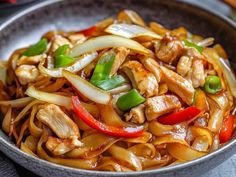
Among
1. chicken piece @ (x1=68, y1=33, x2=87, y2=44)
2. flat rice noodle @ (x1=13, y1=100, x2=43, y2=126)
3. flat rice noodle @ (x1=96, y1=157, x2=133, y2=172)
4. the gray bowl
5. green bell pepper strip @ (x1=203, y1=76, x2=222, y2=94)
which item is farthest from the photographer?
the gray bowl

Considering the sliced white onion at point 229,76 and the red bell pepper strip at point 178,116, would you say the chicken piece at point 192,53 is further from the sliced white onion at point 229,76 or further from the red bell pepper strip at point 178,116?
the red bell pepper strip at point 178,116

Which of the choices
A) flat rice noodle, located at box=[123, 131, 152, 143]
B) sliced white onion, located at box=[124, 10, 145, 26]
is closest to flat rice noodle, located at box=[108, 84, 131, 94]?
flat rice noodle, located at box=[123, 131, 152, 143]

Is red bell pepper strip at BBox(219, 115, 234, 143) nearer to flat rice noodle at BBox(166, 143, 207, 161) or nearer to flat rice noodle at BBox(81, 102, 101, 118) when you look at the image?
flat rice noodle at BBox(166, 143, 207, 161)

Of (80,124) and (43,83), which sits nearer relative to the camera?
(80,124)

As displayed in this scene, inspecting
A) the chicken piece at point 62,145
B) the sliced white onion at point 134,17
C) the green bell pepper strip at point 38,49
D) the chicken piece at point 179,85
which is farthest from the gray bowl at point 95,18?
the chicken piece at point 62,145

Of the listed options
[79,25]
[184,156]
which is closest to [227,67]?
[184,156]

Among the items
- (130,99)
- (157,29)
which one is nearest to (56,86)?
(130,99)

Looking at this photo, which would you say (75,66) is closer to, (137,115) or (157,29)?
(137,115)
